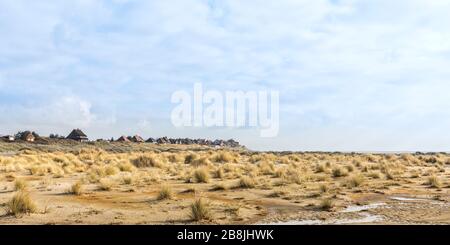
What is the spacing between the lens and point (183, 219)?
11789mm

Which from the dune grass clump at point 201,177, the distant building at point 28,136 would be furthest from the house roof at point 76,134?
the dune grass clump at point 201,177

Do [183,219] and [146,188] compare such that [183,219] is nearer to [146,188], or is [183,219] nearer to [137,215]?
[137,215]

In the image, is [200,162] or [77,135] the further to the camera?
[77,135]

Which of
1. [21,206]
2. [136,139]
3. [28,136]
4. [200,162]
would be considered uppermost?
[28,136]

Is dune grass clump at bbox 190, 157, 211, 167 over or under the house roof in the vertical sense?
under

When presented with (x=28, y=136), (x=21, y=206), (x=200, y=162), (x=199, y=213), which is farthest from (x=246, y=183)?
(x=28, y=136)

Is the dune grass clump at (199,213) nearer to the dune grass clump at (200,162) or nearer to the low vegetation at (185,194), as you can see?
the low vegetation at (185,194)

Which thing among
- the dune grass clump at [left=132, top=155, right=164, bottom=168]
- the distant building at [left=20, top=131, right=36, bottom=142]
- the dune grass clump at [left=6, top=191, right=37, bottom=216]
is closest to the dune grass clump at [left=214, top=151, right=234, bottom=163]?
the dune grass clump at [left=132, top=155, right=164, bottom=168]

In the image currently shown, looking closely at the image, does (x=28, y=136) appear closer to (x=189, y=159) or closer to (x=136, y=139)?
(x=136, y=139)

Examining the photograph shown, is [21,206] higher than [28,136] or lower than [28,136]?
lower

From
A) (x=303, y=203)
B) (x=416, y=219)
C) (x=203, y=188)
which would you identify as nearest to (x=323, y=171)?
(x=203, y=188)

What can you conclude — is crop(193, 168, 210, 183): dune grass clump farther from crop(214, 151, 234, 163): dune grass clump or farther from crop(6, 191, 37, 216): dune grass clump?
crop(214, 151, 234, 163): dune grass clump

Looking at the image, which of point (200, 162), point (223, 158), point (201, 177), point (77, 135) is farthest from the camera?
point (77, 135)

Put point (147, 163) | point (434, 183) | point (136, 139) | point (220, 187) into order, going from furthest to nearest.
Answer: point (136, 139), point (147, 163), point (434, 183), point (220, 187)
